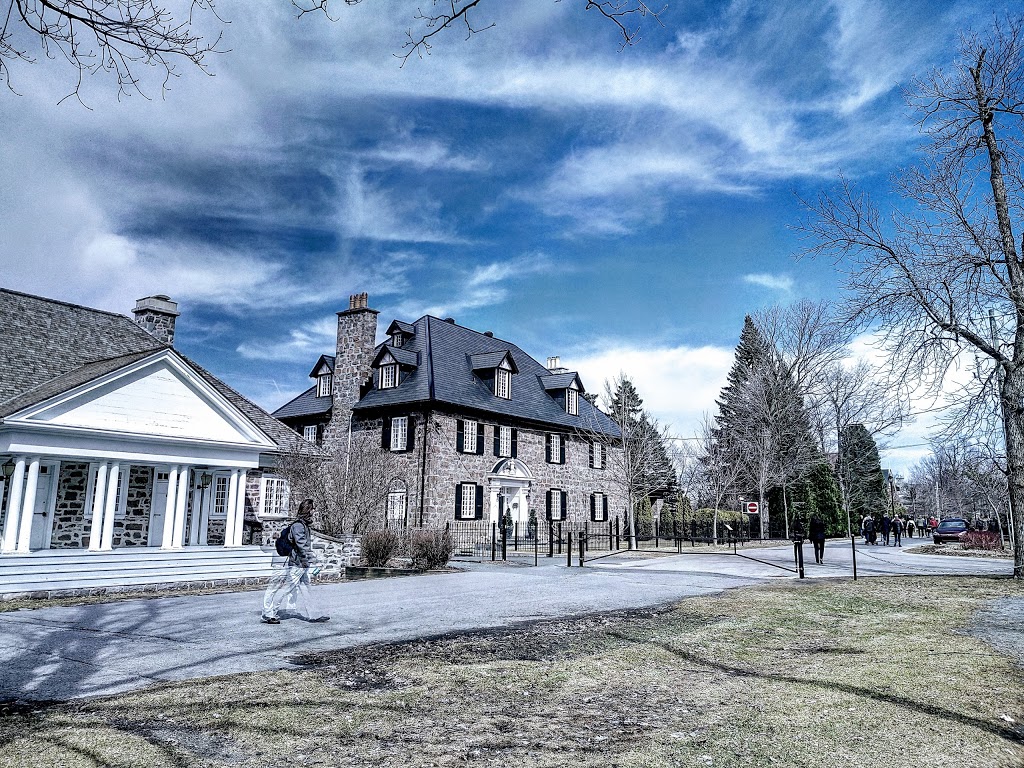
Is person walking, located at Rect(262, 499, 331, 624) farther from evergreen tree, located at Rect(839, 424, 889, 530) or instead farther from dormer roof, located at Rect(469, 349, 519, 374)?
evergreen tree, located at Rect(839, 424, 889, 530)

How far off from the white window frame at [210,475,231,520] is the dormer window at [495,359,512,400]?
15.5 m

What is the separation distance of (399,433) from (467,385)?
A: 4.38 m

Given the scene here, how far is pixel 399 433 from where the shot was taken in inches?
1286

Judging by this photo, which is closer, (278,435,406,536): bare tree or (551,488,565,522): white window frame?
(278,435,406,536): bare tree

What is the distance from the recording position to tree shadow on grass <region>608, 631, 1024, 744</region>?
5016 millimetres

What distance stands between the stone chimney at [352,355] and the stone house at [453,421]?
0.05m

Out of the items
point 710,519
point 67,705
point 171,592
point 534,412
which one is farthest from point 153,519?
point 710,519

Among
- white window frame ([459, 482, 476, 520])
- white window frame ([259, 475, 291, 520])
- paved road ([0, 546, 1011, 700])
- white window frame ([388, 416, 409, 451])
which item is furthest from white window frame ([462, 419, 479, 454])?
paved road ([0, 546, 1011, 700])

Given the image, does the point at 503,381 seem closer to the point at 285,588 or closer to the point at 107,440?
the point at 107,440

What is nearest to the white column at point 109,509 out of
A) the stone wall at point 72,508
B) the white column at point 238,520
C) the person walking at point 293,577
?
the stone wall at point 72,508

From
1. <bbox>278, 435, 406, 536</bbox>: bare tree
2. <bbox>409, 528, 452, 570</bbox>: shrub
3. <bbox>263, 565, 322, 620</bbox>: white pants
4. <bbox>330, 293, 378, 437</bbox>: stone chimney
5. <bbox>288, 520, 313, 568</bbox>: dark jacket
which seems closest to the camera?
<bbox>263, 565, 322, 620</bbox>: white pants

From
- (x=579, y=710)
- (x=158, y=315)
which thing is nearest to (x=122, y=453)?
(x=158, y=315)

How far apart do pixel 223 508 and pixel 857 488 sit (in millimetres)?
45061

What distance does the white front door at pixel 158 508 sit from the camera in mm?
21016
